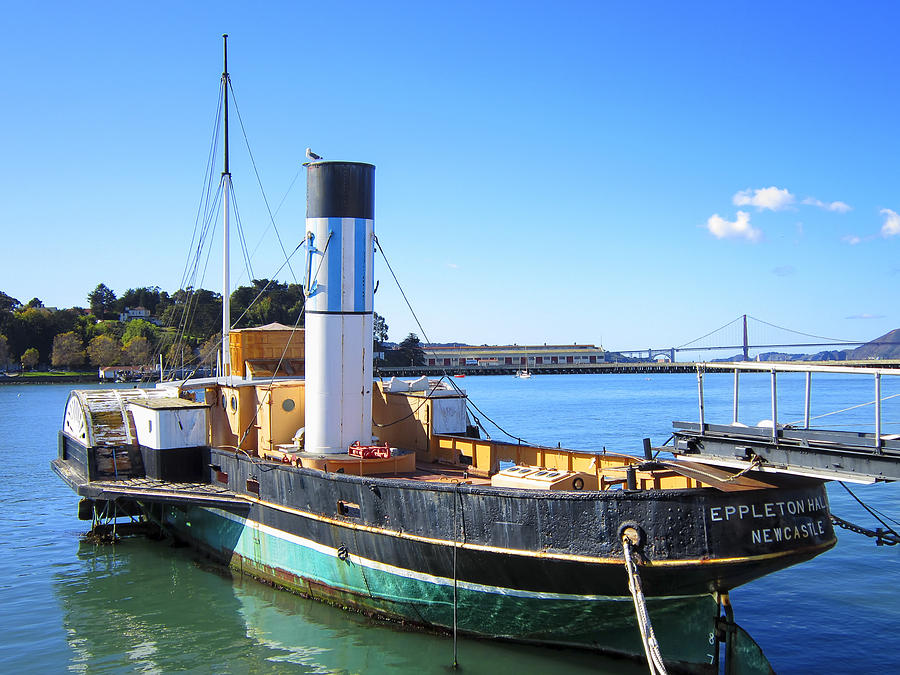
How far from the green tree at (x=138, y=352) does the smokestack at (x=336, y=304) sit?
95.3 meters

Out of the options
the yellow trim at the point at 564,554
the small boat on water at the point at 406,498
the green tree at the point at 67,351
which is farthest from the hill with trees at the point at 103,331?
the yellow trim at the point at 564,554

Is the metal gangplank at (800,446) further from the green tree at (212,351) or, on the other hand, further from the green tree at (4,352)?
the green tree at (4,352)

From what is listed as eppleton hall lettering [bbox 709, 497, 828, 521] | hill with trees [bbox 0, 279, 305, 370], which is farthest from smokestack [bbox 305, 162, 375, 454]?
hill with trees [bbox 0, 279, 305, 370]

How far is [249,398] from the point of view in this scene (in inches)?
694

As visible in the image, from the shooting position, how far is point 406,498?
12117 millimetres

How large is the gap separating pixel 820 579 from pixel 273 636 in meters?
12.3

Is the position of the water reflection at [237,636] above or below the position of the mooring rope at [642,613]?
below

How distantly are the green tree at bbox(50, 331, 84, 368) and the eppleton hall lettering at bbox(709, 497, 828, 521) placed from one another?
372 ft

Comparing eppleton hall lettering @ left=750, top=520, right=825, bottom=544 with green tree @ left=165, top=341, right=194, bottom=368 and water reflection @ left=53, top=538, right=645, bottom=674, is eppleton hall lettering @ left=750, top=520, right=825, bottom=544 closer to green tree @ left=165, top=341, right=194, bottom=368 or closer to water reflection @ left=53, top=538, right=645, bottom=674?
water reflection @ left=53, top=538, right=645, bottom=674

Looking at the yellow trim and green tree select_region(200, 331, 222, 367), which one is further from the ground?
green tree select_region(200, 331, 222, 367)

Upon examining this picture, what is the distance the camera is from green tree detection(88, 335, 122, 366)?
346ft

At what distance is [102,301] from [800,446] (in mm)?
144305

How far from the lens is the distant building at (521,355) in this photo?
169 meters

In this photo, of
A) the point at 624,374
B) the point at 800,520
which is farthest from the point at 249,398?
the point at 624,374
